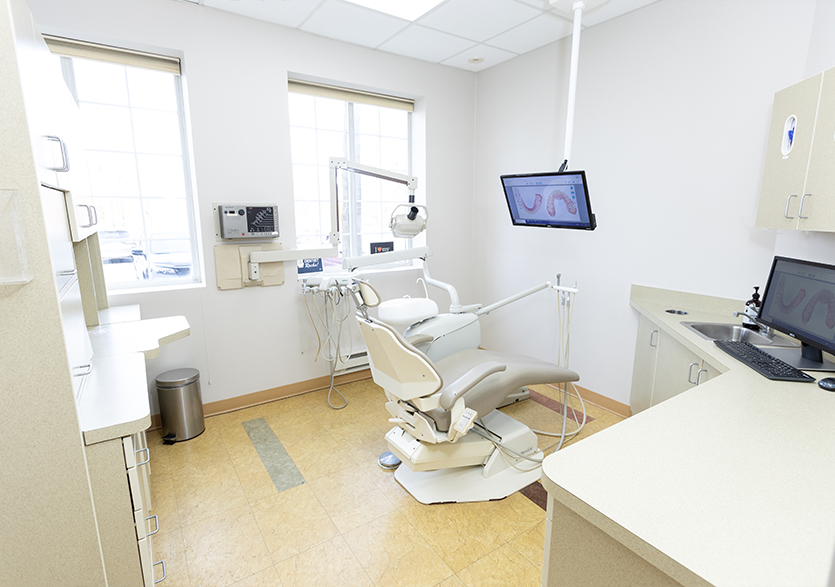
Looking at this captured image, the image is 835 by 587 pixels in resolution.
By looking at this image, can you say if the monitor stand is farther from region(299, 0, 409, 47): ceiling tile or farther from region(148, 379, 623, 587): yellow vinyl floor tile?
region(299, 0, 409, 47): ceiling tile

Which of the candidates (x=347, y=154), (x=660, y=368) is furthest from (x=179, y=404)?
(x=660, y=368)

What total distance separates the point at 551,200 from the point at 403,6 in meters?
1.68

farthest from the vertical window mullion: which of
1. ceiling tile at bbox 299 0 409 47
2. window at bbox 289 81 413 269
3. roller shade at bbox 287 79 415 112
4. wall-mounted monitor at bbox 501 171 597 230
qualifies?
wall-mounted monitor at bbox 501 171 597 230

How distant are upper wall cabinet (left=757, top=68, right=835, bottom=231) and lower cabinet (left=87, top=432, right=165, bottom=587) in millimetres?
2742

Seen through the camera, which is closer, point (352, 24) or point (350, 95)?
point (352, 24)

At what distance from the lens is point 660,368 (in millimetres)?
2521

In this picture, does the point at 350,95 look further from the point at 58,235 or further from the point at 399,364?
the point at 58,235

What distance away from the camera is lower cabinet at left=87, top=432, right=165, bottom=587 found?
1288 mm

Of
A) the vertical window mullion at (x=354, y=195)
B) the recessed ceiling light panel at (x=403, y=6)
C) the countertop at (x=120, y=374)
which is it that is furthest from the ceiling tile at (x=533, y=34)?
the countertop at (x=120, y=374)

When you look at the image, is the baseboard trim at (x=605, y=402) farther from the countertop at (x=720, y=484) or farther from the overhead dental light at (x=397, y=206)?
the overhead dental light at (x=397, y=206)

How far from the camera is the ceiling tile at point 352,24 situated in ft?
9.32

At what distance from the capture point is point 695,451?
1.17 meters

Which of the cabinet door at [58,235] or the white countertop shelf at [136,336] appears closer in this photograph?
the cabinet door at [58,235]

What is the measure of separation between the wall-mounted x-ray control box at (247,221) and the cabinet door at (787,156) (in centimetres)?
304
